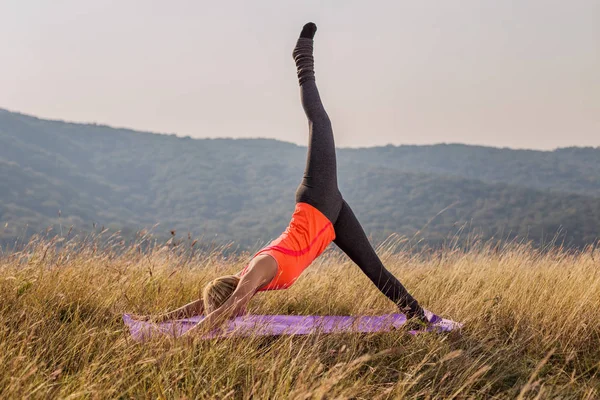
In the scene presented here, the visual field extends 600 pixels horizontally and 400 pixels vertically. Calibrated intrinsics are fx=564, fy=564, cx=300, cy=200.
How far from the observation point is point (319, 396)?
2.13 m

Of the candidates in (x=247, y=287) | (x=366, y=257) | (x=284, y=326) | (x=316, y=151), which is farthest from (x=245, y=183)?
(x=247, y=287)

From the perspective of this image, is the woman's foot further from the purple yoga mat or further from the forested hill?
the forested hill

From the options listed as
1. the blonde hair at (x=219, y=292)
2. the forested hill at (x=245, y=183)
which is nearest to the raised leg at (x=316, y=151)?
the blonde hair at (x=219, y=292)

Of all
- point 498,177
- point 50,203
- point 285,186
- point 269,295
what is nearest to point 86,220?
point 50,203

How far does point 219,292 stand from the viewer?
11.4ft

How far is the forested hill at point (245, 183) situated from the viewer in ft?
316

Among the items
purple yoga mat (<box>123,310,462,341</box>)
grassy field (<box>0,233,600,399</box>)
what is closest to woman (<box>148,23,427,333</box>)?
purple yoga mat (<box>123,310,462,341</box>)

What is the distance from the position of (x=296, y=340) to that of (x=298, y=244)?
59cm

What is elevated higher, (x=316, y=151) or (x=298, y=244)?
(x=316, y=151)

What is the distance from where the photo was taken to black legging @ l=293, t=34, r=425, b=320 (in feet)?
12.1

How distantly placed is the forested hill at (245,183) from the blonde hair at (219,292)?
82.4 meters

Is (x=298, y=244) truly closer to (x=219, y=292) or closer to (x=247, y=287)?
(x=247, y=287)

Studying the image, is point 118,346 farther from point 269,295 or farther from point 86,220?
point 86,220

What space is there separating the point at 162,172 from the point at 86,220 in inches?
1142
